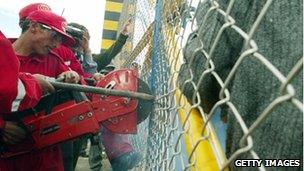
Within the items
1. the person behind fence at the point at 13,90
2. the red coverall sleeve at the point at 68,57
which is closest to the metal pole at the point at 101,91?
the person behind fence at the point at 13,90

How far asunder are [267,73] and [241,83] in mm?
73

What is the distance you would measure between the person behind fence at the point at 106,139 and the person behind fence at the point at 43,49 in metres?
0.32

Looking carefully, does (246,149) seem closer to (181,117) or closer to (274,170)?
(274,170)

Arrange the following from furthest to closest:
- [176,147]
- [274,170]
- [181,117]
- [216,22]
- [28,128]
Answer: [28,128] < [181,117] < [176,147] < [216,22] < [274,170]

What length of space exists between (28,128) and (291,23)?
1968 mm

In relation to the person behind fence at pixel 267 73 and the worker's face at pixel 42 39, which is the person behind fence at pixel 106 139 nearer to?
the worker's face at pixel 42 39

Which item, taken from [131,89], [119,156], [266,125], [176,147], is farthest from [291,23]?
[119,156]

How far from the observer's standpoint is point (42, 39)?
2.78 meters

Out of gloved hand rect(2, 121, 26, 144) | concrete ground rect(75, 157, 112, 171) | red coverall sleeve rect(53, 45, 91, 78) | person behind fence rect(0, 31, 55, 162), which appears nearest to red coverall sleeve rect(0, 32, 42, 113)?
person behind fence rect(0, 31, 55, 162)

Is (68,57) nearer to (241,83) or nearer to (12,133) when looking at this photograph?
(12,133)

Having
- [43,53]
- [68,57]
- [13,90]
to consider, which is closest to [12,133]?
[13,90]

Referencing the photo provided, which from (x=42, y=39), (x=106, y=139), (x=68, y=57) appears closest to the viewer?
(x=42, y=39)

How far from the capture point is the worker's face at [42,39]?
2774mm

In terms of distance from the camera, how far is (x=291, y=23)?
2.52ft
